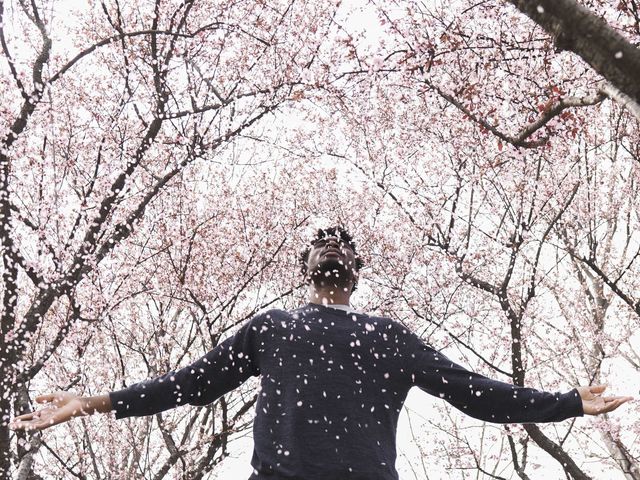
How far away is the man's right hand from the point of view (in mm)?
2354

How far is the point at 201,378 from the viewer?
8.10 feet

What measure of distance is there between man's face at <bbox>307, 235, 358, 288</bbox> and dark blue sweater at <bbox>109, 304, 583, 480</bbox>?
164 mm

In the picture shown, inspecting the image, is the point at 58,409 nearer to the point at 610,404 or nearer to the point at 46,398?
the point at 46,398

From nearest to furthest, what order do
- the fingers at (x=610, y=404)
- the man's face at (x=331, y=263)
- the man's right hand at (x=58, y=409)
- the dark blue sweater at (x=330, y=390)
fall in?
the dark blue sweater at (x=330, y=390) < the fingers at (x=610, y=404) < the man's right hand at (x=58, y=409) < the man's face at (x=331, y=263)

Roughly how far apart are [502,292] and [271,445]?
450cm

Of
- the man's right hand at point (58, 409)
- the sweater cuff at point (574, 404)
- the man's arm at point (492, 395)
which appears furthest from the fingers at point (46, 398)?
the sweater cuff at point (574, 404)

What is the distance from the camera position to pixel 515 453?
6988 millimetres

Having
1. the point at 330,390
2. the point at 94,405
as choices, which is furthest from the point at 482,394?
the point at 94,405

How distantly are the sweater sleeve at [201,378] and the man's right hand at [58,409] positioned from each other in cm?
10

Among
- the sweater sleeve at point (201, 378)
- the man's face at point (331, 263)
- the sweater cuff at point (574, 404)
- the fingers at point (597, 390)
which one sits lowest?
the sweater cuff at point (574, 404)

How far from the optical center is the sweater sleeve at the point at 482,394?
7.36 feet

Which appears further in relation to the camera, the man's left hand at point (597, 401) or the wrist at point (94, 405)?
the wrist at point (94, 405)

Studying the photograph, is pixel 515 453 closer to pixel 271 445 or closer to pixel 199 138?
pixel 199 138

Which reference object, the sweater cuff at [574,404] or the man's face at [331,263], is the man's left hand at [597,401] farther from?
the man's face at [331,263]
